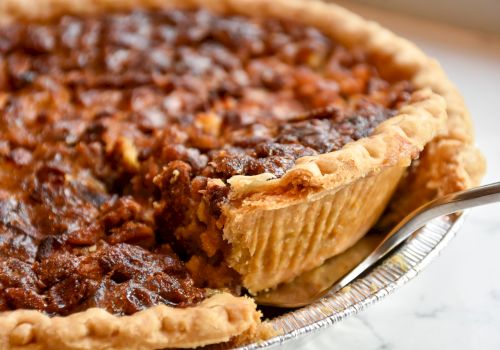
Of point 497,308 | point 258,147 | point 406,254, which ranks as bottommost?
point 497,308

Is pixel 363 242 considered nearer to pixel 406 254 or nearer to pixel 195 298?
pixel 406 254

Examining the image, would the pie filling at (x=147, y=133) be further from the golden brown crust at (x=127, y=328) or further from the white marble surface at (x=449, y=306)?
the white marble surface at (x=449, y=306)

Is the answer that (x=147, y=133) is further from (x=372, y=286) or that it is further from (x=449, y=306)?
(x=449, y=306)

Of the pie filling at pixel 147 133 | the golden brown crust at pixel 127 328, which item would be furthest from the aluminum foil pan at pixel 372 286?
the pie filling at pixel 147 133

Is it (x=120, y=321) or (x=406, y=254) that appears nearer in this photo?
(x=120, y=321)

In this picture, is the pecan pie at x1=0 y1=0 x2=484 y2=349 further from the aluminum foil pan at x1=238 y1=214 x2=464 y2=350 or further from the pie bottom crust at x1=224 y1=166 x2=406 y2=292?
the aluminum foil pan at x1=238 y1=214 x2=464 y2=350

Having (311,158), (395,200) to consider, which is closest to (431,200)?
(395,200)

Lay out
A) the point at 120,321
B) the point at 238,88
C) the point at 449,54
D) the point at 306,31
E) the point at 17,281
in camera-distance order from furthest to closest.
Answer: the point at 449,54 < the point at 306,31 < the point at 238,88 < the point at 17,281 < the point at 120,321

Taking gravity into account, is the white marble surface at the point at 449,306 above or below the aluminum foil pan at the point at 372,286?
below

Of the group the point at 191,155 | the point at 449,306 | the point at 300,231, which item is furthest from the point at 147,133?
the point at 449,306
